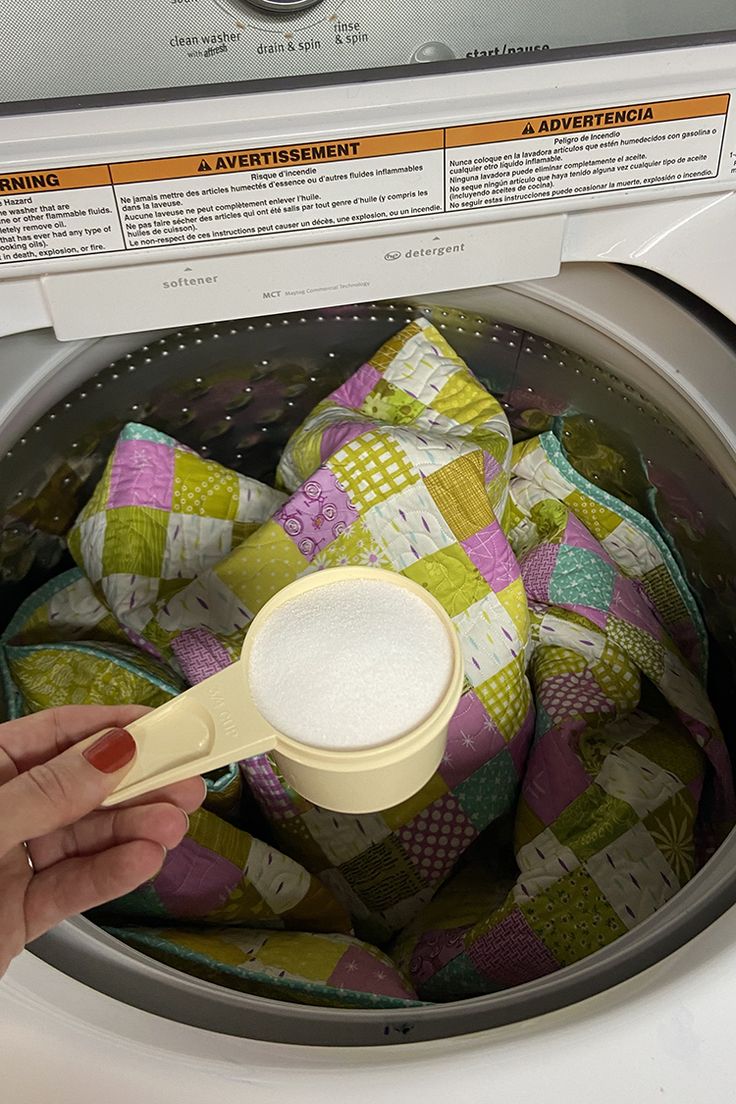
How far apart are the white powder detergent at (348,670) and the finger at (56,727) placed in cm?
9

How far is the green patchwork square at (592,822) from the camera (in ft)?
2.31

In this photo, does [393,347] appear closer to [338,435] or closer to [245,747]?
[338,435]

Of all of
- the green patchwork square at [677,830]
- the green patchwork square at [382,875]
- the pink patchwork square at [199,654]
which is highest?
the pink patchwork square at [199,654]

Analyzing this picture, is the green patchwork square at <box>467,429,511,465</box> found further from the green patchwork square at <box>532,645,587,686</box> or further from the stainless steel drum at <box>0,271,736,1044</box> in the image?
the green patchwork square at <box>532,645,587,686</box>

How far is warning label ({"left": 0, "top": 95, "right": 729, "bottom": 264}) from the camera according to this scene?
549 millimetres

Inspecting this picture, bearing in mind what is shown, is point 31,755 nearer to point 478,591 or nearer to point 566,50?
point 478,591

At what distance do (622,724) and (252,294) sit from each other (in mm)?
472

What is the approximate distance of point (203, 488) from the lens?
2.88 ft

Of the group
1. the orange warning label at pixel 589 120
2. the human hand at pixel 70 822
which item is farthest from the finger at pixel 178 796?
the orange warning label at pixel 589 120

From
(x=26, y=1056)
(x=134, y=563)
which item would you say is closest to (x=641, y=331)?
(x=134, y=563)

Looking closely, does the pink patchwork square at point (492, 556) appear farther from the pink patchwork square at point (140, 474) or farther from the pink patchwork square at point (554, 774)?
the pink patchwork square at point (140, 474)

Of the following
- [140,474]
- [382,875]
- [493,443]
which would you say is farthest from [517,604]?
[140,474]

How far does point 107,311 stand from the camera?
2.05 ft

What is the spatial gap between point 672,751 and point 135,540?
1.65 ft
